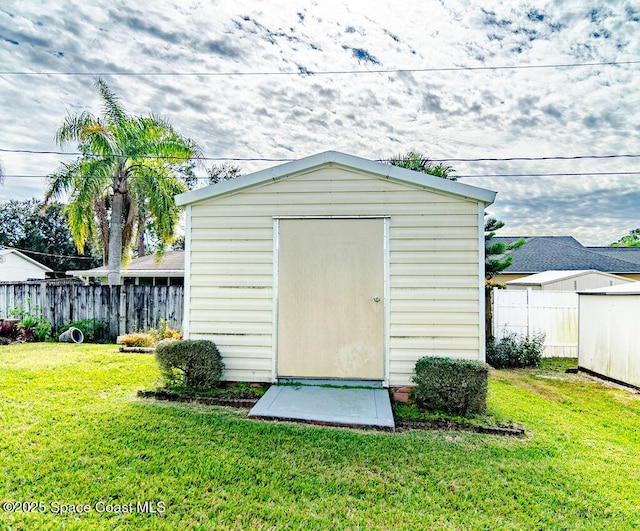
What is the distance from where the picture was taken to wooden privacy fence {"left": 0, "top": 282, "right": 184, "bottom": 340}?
33.5ft

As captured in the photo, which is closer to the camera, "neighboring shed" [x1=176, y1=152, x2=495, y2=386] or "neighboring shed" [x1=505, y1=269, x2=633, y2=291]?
"neighboring shed" [x1=176, y1=152, x2=495, y2=386]

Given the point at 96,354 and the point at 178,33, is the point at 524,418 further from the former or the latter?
the point at 178,33

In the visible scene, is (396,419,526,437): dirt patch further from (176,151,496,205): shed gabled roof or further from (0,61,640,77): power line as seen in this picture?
(0,61,640,77): power line

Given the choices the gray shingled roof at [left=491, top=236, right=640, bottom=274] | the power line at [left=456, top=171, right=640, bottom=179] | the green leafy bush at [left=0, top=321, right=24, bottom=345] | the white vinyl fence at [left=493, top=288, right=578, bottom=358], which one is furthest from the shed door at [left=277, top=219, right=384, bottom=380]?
the gray shingled roof at [left=491, top=236, right=640, bottom=274]

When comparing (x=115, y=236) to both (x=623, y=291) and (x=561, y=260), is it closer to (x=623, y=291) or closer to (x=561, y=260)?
(x=623, y=291)

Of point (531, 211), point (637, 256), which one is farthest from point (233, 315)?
point (637, 256)

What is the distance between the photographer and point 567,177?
12.7m

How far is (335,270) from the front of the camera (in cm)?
515

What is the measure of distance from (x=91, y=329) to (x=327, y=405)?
821 cm

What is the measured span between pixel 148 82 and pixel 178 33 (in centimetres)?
304

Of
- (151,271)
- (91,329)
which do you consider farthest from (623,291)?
(151,271)

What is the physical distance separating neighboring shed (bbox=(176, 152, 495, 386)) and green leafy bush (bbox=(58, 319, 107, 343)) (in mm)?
6285

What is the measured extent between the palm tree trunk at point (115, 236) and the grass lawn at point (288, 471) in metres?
6.76

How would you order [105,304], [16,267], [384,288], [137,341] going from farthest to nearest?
[16,267], [105,304], [137,341], [384,288]
